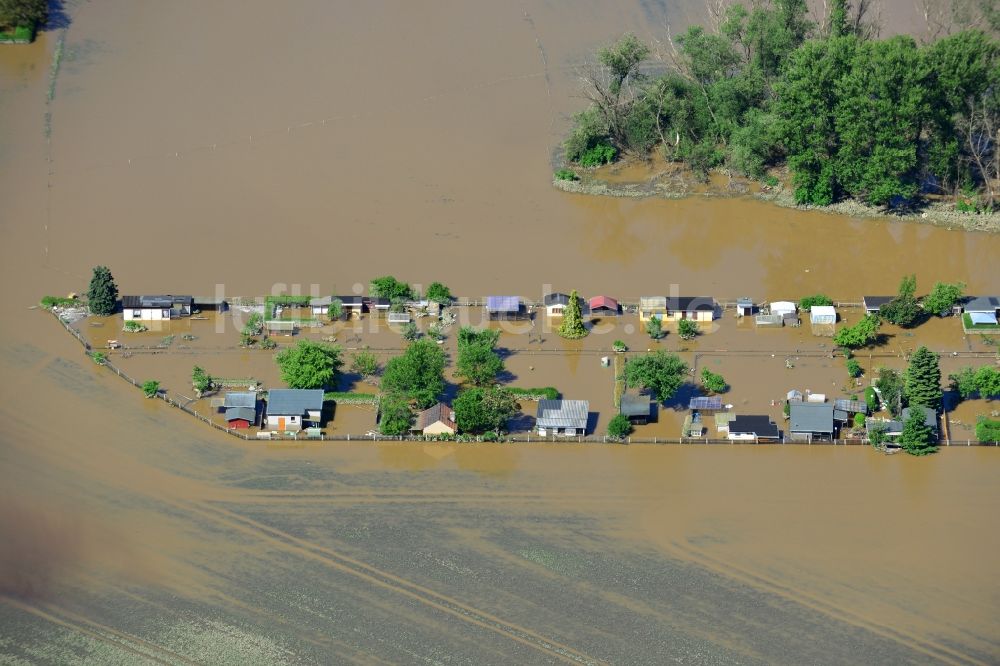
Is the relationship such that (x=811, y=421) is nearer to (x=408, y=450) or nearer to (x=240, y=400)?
(x=408, y=450)

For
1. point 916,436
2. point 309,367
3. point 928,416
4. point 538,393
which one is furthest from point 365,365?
point 928,416

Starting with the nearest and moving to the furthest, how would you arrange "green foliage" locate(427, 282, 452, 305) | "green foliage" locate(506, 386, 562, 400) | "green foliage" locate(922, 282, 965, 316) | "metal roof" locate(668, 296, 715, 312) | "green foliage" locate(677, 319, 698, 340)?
"green foliage" locate(506, 386, 562, 400)
"green foliage" locate(677, 319, 698, 340)
"green foliage" locate(922, 282, 965, 316)
"metal roof" locate(668, 296, 715, 312)
"green foliage" locate(427, 282, 452, 305)

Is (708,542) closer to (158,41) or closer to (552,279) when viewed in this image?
(552,279)

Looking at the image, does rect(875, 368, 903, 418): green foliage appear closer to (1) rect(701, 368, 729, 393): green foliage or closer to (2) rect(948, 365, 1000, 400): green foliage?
(2) rect(948, 365, 1000, 400): green foliage

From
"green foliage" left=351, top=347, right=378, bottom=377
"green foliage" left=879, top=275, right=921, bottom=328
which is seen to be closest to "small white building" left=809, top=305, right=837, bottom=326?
"green foliage" left=879, top=275, right=921, bottom=328

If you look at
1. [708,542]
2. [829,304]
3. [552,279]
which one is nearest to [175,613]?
[708,542]

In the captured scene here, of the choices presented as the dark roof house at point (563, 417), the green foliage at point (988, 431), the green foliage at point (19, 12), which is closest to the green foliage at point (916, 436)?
the green foliage at point (988, 431)
